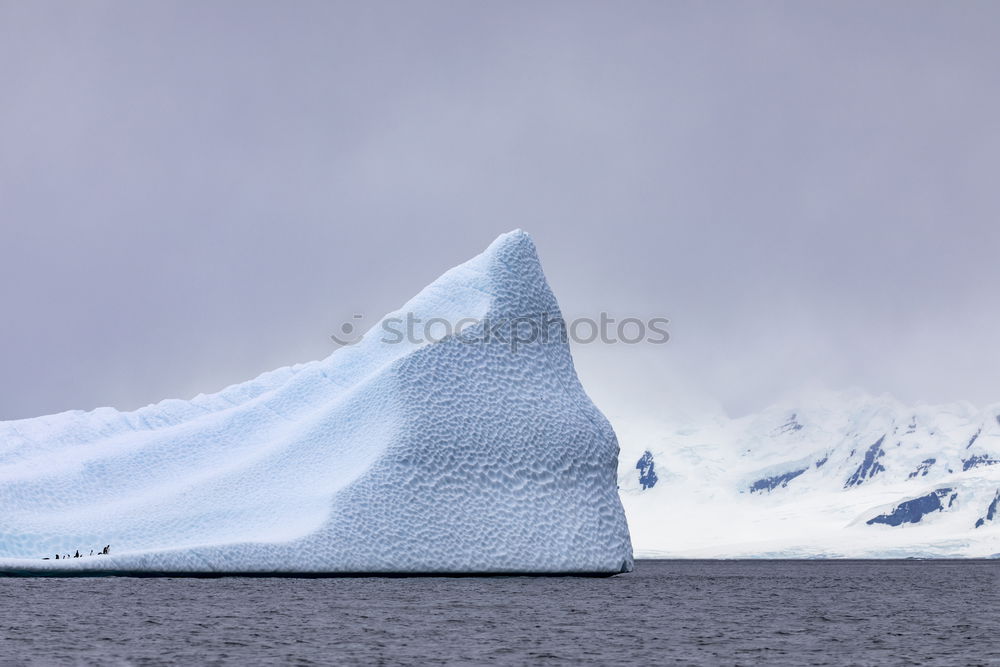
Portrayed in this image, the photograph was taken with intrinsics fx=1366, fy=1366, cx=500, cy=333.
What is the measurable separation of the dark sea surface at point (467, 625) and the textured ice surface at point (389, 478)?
1.02m

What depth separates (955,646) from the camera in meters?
23.0

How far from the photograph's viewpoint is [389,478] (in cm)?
3597

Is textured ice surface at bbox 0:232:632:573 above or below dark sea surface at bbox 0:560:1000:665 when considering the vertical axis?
above

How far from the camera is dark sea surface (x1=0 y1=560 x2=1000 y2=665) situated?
67.9ft

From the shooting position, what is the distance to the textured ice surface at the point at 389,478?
116 ft

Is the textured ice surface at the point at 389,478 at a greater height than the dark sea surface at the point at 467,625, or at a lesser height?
greater

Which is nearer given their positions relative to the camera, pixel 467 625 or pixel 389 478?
pixel 467 625

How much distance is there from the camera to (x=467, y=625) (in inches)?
1009

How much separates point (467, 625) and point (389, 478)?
35.1 feet

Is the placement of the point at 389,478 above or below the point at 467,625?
above

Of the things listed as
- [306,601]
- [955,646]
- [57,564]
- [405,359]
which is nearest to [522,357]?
[405,359]

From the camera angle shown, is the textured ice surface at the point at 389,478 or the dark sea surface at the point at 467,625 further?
the textured ice surface at the point at 389,478

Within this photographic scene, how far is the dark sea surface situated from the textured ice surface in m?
1.02

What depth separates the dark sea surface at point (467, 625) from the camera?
2069 cm
